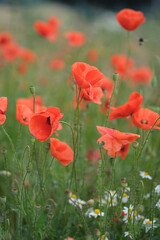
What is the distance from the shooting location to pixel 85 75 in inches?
49.9

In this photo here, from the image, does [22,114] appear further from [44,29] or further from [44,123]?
[44,29]

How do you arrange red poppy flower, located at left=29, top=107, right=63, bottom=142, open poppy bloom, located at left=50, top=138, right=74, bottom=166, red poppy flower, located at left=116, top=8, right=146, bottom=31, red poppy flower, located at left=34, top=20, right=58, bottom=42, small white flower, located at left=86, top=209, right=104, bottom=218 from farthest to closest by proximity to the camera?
red poppy flower, located at left=34, top=20, right=58, bottom=42 → red poppy flower, located at left=116, top=8, right=146, bottom=31 → small white flower, located at left=86, top=209, right=104, bottom=218 → open poppy bloom, located at left=50, top=138, right=74, bottom=166 → red poppy flower, located at left=29, top=107, right=63, bottom=142

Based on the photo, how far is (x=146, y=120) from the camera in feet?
4.75

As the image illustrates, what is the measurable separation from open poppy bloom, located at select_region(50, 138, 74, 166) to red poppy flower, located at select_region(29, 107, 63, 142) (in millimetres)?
103

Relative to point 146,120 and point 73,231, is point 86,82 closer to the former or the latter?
point 146,120

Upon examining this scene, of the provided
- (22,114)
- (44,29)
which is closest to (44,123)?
(22,114)

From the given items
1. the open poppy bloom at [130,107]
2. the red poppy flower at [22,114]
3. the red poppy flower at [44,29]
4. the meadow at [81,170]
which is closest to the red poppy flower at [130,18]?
the meadow at [81,170]

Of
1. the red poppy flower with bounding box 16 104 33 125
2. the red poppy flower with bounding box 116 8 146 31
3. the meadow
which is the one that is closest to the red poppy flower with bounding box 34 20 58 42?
the meadow

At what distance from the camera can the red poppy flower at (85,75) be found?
1236mm

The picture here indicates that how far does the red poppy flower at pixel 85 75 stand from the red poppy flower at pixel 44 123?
16cm

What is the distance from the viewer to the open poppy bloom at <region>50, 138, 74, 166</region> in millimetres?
1326

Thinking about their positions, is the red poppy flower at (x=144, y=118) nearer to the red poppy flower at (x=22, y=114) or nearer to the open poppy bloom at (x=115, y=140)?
the open poppy bloom at (x=115, y=140)

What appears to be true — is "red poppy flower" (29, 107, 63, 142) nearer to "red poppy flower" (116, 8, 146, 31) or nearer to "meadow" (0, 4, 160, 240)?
"meadow" (0, 4, 160, 240)

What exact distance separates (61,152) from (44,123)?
0.54 feet
